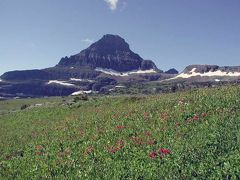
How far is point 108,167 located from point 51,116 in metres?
32.2

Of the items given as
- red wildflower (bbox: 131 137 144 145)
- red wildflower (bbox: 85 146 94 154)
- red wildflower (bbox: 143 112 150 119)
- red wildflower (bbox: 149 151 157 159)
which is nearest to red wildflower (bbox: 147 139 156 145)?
red wildflower (bbox: 131 137 144 145)

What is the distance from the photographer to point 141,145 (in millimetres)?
23422

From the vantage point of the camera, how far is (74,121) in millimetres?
39719

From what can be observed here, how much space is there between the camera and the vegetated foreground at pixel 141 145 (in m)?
17.5

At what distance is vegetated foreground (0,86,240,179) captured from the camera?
17.5 metres

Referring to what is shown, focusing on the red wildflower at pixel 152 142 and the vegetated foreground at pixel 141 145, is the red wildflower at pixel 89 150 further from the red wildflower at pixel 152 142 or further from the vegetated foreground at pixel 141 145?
the red wildflower at pixel 152 142

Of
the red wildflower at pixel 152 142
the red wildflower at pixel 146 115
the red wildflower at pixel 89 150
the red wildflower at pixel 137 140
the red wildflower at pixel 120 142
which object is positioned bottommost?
the red wildflower at pixel 89 150

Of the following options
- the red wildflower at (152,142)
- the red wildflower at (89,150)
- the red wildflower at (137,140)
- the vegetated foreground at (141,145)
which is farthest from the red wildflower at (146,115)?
the red wildflower at (89,150)

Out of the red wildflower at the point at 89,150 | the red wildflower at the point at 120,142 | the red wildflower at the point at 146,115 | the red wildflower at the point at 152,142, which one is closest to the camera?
the red wildflower at the point at 152,142

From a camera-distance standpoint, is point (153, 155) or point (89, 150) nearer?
point (153, 155)

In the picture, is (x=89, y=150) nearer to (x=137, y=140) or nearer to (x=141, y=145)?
(x=137, y=140)

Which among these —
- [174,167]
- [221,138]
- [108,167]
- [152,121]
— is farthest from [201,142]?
[152,121]

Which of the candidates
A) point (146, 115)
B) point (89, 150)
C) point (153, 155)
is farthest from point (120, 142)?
point (146, 115)

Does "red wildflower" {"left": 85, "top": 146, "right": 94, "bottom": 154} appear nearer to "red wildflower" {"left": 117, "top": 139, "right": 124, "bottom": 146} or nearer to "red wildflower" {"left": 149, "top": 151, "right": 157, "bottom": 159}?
"red wildflower" {"left": 117, "top": 139, "right": 124, "bottom": 146}
